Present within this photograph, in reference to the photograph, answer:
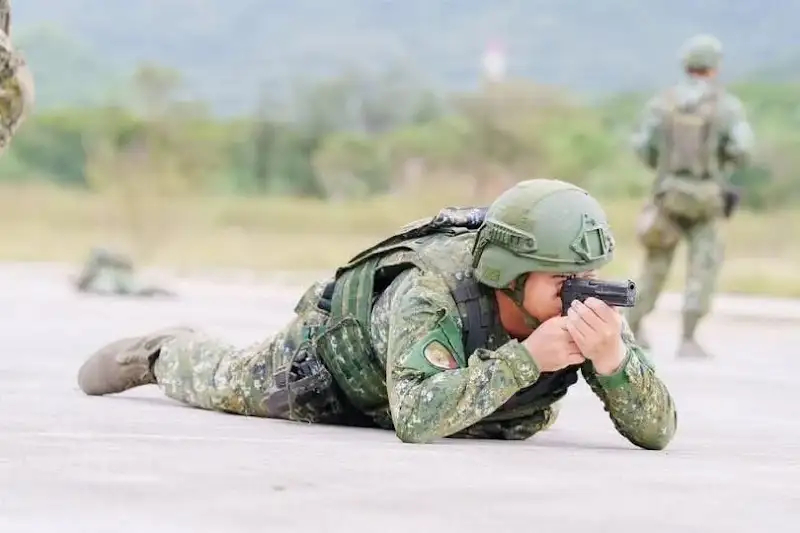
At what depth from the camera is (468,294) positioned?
4711mm

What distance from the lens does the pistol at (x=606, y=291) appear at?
4.42m

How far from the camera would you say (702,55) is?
34.8ft

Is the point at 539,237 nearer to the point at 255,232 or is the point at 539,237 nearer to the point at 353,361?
the point at 353,361

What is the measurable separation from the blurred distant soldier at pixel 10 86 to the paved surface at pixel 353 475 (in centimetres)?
101

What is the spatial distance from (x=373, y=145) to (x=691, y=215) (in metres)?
50.8

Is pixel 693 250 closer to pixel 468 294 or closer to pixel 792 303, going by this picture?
pixel 468 294

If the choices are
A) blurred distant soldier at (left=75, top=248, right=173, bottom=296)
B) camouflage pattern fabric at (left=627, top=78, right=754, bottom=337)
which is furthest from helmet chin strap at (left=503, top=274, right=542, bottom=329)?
blurred distant soldier at (left=75, top=248, right=173, bottom=296)

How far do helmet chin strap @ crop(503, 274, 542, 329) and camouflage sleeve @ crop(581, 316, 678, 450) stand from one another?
183 mm

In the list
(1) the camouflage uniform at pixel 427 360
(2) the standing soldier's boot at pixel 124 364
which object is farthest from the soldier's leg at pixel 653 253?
(1) the camouflage uniform at pixel 427 360

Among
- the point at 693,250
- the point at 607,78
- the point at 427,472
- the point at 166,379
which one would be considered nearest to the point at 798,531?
the point at 427,472

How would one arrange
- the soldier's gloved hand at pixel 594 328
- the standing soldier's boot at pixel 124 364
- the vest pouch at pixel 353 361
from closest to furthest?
the soldier's gloved hand at pixel 594 328 < the vest pouch at pixel 353 361 < the standing soldier's boot at pixel 124 364

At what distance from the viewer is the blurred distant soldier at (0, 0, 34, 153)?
6703mm

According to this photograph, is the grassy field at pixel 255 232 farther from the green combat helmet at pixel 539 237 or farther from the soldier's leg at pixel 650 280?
the green combat helmet at pixel 539 237

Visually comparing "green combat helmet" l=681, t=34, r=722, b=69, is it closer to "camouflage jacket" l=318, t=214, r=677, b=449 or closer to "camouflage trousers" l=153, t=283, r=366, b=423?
"camouflage trousers" l=153, t=283, r=366, b=423
